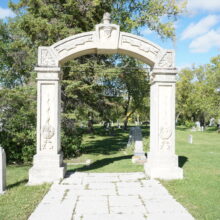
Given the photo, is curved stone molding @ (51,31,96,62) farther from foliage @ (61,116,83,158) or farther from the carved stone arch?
foliage @ (61,116,83,158)

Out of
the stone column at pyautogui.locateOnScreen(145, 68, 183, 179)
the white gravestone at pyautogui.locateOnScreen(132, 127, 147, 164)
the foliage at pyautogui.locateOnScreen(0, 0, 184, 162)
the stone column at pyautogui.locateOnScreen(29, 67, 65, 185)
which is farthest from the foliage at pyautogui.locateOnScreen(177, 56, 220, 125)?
the stone column at pyautogui.locateOnScreen(29, 67, 65, 185)

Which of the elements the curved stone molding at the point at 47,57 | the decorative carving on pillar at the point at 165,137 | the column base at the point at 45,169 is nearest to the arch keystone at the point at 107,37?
the curved stone molding at the point at 47,57

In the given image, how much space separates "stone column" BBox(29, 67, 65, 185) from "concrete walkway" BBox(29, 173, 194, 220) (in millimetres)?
621

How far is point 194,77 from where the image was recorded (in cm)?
3912

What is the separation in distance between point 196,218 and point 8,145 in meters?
8.31

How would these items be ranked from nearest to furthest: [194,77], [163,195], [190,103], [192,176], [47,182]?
1. [163,195]
2. [47,182]
3. [192,176]
4. [190,103]
5. [194,77]

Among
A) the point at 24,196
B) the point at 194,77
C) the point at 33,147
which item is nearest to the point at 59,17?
the point at 33,147

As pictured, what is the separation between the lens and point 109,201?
185 inches

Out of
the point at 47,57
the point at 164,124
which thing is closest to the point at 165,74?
the point at 164,124

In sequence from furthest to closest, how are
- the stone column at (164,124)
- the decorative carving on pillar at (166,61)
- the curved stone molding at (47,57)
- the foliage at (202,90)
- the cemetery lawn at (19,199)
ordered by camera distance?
the foliage at (202,90), the decorative carving on pillar at (166,61), the stone column at (164,124), the curved stone molding at (47,57), the cemetery lawn at (19,199)

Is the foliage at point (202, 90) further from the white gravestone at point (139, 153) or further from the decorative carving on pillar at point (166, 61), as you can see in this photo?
the decorative carving on pillar at point (166, 61)

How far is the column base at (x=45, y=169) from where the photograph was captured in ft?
19.9

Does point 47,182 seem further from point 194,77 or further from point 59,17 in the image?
point 194,77

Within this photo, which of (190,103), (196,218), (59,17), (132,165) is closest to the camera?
(196,218)
